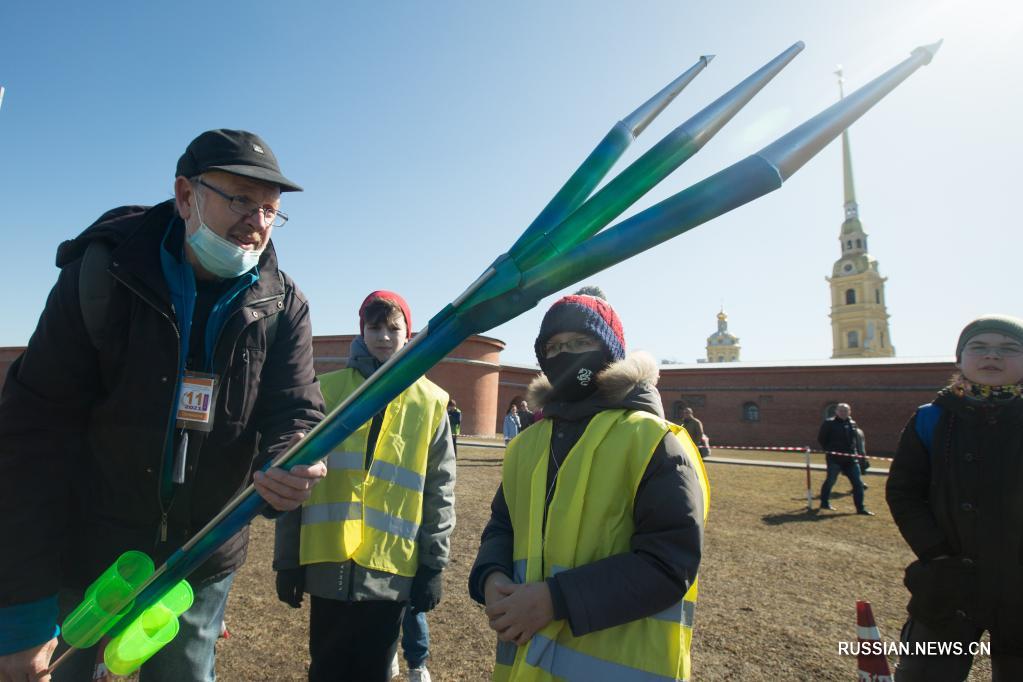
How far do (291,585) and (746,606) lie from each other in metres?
4.20

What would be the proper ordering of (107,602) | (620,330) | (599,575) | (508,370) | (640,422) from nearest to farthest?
(107,602), (599,575), (640,422), (620,330), (508,370)

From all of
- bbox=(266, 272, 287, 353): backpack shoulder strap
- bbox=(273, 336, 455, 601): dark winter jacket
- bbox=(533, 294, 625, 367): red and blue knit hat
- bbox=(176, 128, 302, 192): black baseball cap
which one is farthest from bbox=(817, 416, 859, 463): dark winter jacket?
bbox=(176, 128, 302, 192): black baseball cap

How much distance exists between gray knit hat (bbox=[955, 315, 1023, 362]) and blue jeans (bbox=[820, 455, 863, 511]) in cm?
888

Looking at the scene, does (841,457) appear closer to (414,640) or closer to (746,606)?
(746,606)

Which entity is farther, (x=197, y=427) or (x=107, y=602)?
(x=197, y=427)

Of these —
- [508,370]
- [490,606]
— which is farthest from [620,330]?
[508,370]

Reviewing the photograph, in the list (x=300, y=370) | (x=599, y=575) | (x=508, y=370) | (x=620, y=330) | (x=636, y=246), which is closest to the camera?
(x=636, y=246)

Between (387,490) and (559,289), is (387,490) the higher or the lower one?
the lower one

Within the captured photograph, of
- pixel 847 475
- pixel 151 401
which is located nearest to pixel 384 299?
pixel 151 401

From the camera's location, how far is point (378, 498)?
2.87 metres

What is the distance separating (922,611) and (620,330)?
75.4 inches

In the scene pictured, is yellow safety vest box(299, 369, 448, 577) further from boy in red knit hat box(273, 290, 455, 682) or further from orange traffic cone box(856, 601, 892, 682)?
orange traffic cone box(856, 601, 892, 682)

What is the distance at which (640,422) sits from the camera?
6.26 feet

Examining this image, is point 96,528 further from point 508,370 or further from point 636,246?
point 508,370
